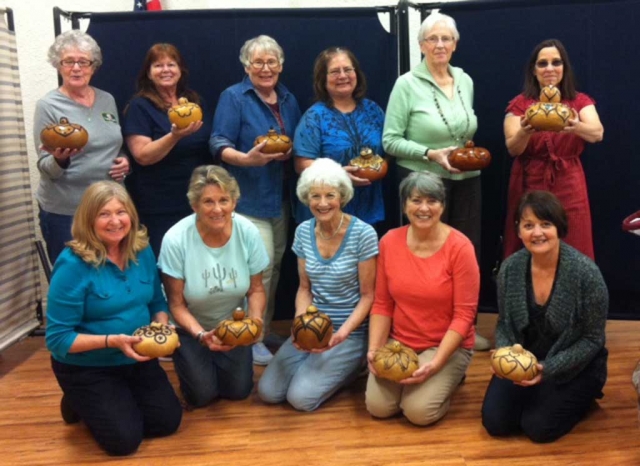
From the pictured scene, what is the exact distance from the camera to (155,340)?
257 centimetres

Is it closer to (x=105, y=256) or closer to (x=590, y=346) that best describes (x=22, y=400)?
(x=105, y=256)

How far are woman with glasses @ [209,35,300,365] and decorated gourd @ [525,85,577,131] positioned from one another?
1084 millimetres

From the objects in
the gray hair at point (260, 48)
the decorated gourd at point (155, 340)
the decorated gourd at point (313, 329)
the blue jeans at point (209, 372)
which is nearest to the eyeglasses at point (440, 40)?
the gray hair at point (260, 48)

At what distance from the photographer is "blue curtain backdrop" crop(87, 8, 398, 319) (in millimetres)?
3635

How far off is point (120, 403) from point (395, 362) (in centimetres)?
104

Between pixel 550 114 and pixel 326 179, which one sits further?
pixel 550 114

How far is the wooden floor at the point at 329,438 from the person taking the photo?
101 inches

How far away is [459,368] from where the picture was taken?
290 cm

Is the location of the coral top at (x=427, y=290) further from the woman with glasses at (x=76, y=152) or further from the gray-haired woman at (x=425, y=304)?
the woman with glasses at (x=76, y=152)

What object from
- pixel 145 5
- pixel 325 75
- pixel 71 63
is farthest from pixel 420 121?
pixel 145 5

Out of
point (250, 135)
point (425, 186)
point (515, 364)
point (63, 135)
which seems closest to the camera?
point (515, 364)

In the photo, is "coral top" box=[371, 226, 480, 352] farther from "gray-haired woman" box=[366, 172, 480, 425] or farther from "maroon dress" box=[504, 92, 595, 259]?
"maroon dress" box=[504, 92, 595, 259]

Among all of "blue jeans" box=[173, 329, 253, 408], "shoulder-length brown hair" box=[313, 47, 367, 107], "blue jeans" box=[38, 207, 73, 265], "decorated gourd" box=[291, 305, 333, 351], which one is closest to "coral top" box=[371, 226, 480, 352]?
"decorated gourd" box=[291, 305, 333, 351]

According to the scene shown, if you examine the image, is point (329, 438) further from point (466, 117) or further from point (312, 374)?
point (466, 117)
